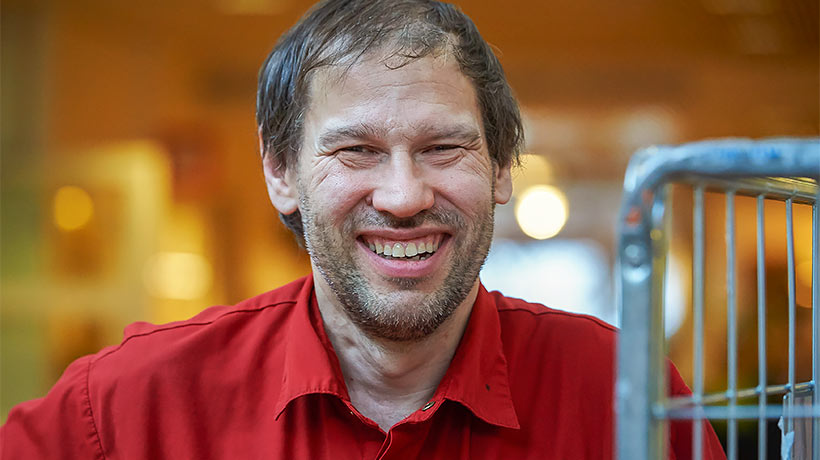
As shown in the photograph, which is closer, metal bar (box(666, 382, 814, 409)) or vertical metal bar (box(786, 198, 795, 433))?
metal bar (box(666, 382, 814, 409))

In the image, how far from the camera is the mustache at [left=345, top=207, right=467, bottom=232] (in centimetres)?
140

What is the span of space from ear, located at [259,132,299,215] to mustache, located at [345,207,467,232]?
0.25 m

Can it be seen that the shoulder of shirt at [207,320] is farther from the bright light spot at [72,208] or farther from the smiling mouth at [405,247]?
the bright light spot at [72,208]

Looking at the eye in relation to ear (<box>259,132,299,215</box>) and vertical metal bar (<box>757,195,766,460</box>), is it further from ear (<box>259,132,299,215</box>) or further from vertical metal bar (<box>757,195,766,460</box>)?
vertical metal bar (<box>757,195,766,460</box>)

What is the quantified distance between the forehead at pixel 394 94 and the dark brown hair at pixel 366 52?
0.02 m

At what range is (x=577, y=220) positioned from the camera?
7.24m

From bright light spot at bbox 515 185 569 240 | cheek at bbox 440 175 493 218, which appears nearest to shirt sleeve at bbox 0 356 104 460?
cheek at bbox 440 175 493 218

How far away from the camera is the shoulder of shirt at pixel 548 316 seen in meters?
1.56

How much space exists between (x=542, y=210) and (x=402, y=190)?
5983 millimetres

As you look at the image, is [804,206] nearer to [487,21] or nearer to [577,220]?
[487,21]

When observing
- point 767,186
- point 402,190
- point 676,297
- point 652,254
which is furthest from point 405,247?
point 676,297

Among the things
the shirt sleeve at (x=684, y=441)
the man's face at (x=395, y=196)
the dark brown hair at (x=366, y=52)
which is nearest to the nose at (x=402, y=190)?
the man's face at (x=395, y=196)

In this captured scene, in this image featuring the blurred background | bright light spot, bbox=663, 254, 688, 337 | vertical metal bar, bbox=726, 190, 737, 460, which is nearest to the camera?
vertical metal bar, bbox=726, 190, 737, 460

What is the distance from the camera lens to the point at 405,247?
1.42 m
